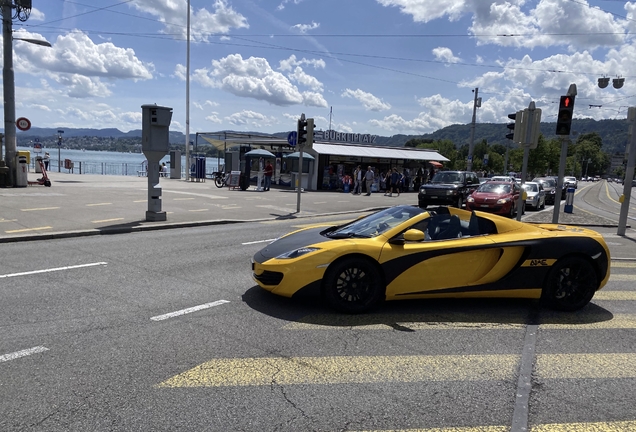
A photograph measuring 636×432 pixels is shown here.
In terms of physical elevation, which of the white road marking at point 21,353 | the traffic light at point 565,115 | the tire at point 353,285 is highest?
the traffic light at point 565,115

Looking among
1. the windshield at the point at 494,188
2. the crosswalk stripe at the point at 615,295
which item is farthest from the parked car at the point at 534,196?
the crosswalk stripe at the point at 615,295

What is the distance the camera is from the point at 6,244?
29.5 feet

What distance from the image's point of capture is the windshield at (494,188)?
1865 centimetres

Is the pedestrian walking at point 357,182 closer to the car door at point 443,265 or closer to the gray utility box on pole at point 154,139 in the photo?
the gray utility box on pole at point 154,139

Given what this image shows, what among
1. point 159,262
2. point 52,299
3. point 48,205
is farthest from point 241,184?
point 52,299

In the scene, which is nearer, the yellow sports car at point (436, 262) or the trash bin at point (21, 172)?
the yellow sports car at point (436, 262)

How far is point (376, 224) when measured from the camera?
588 centimetres

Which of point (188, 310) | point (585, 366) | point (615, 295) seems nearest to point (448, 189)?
point (615, 295)

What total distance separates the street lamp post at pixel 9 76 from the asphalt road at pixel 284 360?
14.3 metres

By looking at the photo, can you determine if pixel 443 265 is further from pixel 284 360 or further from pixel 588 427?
pixel 588 427

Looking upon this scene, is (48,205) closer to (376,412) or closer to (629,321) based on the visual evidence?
(376,412)

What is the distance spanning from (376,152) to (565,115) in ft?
70.9

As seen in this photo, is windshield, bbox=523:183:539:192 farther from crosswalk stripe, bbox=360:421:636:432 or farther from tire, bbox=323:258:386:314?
crosswalk stripe, bbox=360:421:636:432

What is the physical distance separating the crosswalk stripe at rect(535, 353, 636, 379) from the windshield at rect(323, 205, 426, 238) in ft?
7.14
